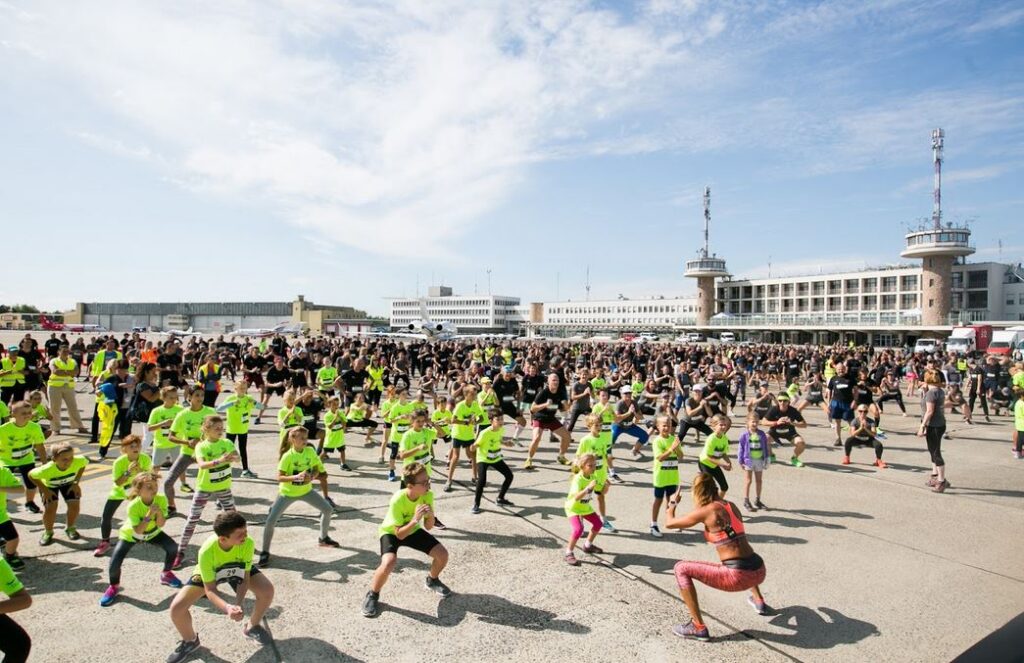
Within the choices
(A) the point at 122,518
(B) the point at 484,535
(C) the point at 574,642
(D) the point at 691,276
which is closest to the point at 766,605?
(C) the point at 574,642

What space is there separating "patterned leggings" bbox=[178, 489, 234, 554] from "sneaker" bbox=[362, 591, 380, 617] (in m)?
1.94

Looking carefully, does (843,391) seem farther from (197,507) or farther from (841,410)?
(197,507)

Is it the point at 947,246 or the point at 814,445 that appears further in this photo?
the point at 947,246

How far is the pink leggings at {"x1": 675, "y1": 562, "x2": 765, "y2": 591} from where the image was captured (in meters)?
4.24

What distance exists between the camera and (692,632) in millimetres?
4355

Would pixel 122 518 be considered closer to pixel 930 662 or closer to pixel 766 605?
pixel 766 605

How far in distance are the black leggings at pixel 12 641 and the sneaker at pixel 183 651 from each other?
2.79ft

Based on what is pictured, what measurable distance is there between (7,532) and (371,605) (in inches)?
141

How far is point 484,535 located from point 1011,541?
20.9 feet

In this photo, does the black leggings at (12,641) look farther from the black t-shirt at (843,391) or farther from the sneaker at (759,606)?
the black t-shirt at (843,391)

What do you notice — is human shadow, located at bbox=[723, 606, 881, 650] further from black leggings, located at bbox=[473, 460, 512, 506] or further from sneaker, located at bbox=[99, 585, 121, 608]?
sneaker, located at bbox=[99, 585, 121, 608]

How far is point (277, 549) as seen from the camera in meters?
5.98

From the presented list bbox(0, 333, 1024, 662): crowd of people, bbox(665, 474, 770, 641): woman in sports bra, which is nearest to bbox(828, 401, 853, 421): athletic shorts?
bbox(0, 333, 1024, 662): crowd of people

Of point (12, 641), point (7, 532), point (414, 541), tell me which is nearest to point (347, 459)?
point (7, 532)
